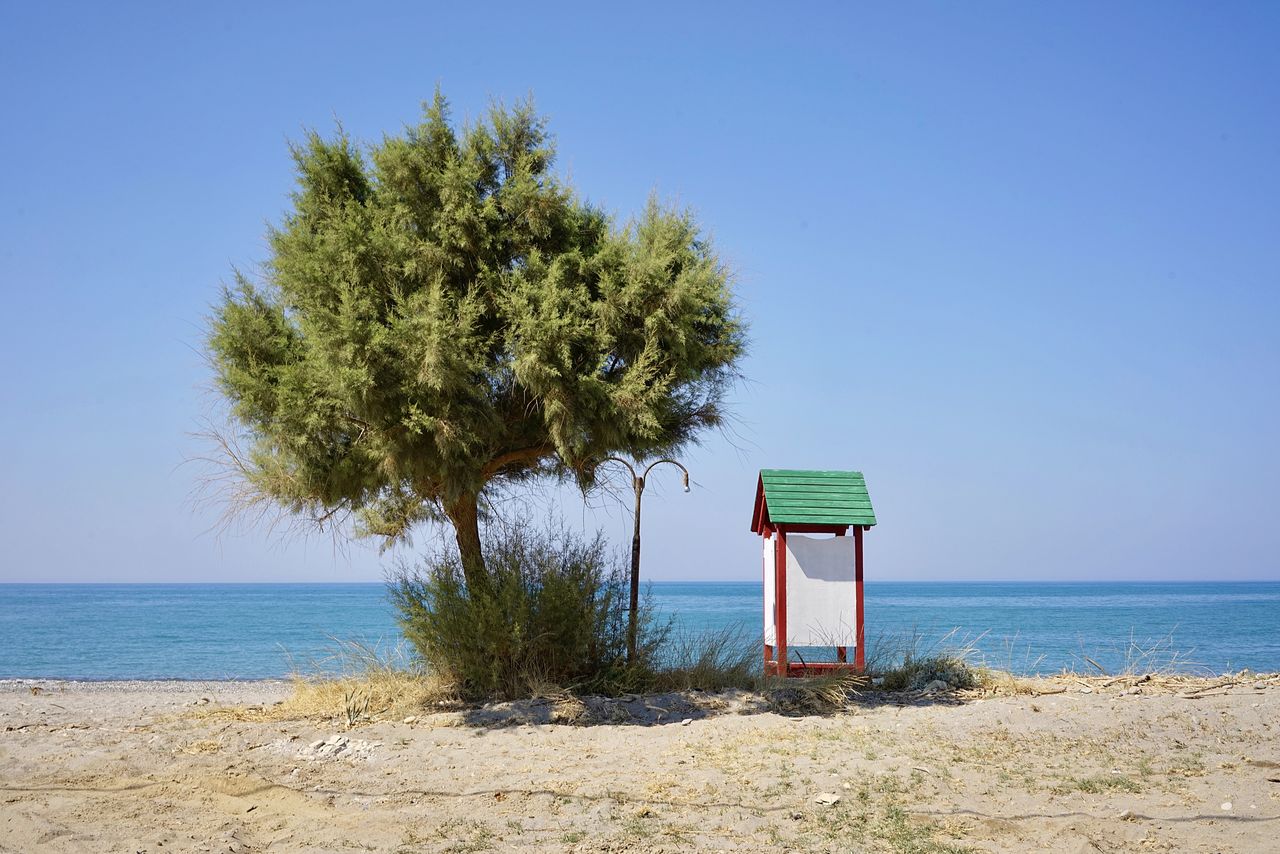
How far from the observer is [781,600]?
43.1 feet

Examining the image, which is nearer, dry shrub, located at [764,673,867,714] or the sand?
the sand

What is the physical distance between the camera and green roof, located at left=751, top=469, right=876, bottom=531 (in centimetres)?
1323

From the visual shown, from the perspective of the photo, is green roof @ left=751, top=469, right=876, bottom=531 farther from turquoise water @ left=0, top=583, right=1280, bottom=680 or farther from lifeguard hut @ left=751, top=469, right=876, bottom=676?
turquoise water @ left=0, top=583, right=1280, bottom=680

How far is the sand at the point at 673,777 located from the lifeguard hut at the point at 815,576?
46.6 inches

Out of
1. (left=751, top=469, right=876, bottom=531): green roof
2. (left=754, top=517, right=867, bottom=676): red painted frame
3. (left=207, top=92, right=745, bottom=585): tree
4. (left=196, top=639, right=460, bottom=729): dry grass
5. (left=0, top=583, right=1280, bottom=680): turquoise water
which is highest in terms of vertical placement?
(left=207, top=92, right=745, bottom=585): tree

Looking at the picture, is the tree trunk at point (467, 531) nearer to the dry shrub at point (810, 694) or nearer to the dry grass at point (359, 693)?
the dry grass at point (359, 693)

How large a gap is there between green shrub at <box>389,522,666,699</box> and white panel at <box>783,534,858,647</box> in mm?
2114

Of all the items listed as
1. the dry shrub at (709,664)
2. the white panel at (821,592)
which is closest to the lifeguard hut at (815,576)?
the white panel at (821,592)

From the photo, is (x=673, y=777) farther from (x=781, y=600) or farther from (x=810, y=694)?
(x=781, y=600)

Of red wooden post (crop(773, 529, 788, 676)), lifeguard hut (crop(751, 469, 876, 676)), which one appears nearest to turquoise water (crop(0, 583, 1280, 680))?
lifeguard hut (crop(751, 469, 876, 676))

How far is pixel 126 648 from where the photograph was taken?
3494 cm

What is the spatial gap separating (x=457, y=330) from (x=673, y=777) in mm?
5936

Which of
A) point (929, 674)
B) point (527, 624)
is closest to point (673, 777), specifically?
point (527, 624)

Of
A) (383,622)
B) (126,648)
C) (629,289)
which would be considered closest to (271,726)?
(629,289)
